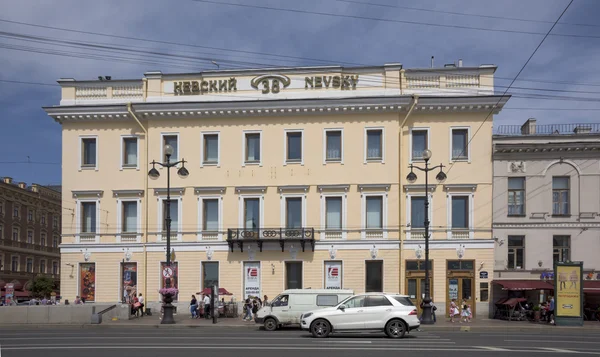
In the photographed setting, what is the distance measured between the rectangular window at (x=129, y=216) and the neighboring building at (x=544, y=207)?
2144 cm

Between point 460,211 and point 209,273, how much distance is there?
49.3 feet

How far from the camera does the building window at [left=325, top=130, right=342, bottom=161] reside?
3588 cm

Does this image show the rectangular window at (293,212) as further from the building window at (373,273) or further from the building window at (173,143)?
the building window at (173,143)

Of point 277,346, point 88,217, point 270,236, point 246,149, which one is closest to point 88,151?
point 88,217

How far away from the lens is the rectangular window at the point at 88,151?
3750 cm

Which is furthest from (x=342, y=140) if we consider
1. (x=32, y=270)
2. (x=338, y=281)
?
(x=32, y=270)

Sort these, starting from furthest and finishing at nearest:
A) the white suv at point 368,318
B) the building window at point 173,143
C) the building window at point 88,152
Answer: the building window at point 88,152, the building window at point 173,143, the white suv at point 368,318

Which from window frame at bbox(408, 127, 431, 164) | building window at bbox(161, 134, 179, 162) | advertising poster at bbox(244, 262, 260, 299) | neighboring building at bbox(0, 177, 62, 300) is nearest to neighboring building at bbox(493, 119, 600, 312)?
window frame at bbox(408, 127, 431, 164)

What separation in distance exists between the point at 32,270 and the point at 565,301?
193 ft

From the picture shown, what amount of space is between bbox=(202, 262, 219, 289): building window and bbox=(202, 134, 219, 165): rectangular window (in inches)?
242

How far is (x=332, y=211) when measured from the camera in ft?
117

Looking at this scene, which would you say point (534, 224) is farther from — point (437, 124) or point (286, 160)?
point (286, 160)

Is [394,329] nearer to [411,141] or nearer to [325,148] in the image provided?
[325,148]

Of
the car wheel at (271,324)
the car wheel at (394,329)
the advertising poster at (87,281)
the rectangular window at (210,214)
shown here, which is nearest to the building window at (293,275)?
the rectangular window at (210,214)
